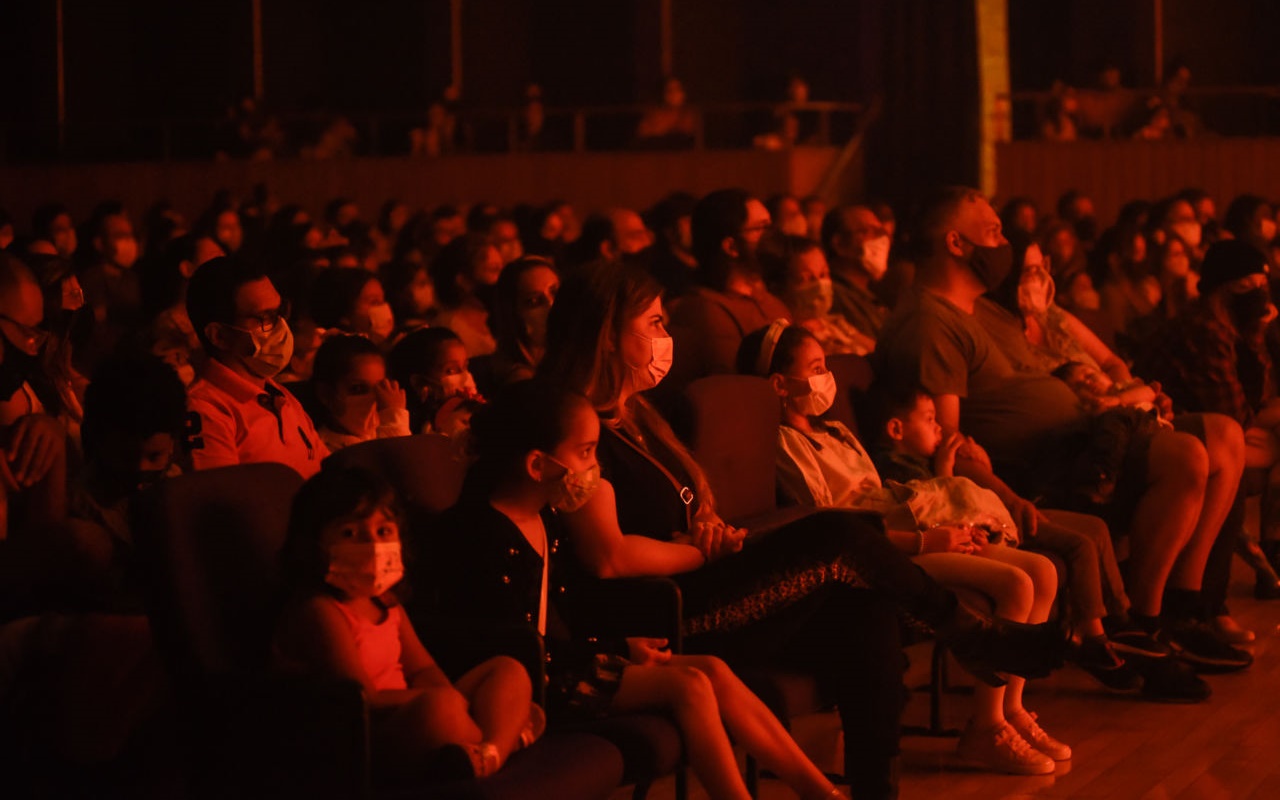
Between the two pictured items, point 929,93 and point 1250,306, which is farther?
point 929,93

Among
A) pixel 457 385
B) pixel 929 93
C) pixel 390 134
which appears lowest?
pixel 457 385

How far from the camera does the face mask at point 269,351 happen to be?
3.74 m

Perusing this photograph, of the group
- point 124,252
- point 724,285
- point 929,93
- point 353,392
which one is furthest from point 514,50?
point 353,392

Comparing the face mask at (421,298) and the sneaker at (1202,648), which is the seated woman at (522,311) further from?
the sneaker at (1202,648)

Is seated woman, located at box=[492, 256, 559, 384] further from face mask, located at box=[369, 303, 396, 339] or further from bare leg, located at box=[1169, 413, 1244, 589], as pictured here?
bare leg, located at box=[1169, 413, 1244, 589]

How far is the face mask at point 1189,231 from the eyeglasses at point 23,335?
6010mm

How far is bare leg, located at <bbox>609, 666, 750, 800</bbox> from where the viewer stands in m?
3.21

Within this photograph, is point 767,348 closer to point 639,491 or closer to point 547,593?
point 639,491

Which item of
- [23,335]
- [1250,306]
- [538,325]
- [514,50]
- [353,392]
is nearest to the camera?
[23,335]

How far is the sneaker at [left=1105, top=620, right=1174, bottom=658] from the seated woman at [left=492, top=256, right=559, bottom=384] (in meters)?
1.67

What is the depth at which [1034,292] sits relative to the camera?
5473 millimetres

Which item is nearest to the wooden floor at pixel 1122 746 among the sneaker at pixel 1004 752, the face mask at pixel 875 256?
the sneaker at pixel 1004 752

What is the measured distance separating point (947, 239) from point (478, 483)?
2.23 m

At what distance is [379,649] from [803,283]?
321 cm
